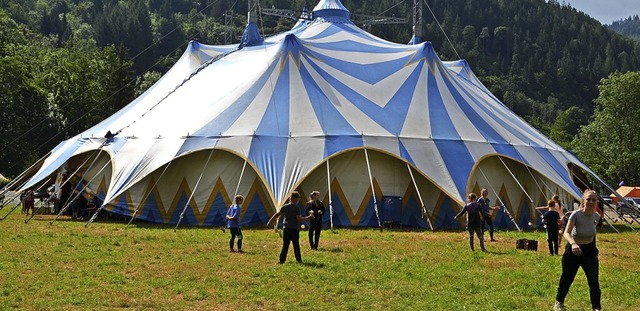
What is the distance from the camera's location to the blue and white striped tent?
21.5 meters

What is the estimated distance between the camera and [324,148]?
21531 millimetres

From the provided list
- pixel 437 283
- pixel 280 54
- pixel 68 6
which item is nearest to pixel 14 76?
pixel 280 54

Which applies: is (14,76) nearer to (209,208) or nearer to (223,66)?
(223,66)

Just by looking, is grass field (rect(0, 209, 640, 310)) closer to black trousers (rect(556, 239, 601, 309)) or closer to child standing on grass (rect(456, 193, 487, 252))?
child standing on grass (rect(456, 193, 487, 252))

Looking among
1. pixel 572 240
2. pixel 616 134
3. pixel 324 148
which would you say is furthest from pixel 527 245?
pixel 616 134

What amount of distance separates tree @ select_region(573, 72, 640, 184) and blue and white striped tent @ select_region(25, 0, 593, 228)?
94.4 ft

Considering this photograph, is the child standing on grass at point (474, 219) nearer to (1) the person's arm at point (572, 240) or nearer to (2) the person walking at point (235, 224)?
(2) the person walking at point (235, 224)

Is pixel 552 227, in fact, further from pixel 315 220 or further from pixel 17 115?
pixel 17 115

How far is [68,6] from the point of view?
156m

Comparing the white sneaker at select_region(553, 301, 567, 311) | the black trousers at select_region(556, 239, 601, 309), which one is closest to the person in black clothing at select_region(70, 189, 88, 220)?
the white sneaker at select_region(553, 301, 567, 311)

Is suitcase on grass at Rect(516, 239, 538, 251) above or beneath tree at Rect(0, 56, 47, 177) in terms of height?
beneath

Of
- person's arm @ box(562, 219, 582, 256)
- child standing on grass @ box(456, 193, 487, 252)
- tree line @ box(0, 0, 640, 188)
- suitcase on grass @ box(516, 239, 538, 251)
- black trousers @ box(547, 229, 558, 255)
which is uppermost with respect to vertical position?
tree line @ box(0, 0, 640, 188)

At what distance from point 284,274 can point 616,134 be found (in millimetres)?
46700

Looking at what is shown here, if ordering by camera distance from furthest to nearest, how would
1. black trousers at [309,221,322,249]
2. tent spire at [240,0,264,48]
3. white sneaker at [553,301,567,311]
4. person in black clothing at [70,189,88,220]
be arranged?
tent spire at [240,0,264,48] < person in black clothing at [70,189,88,220] < black trousers at [309,221,322,249] < white sneaker at [553,301,567,311]
